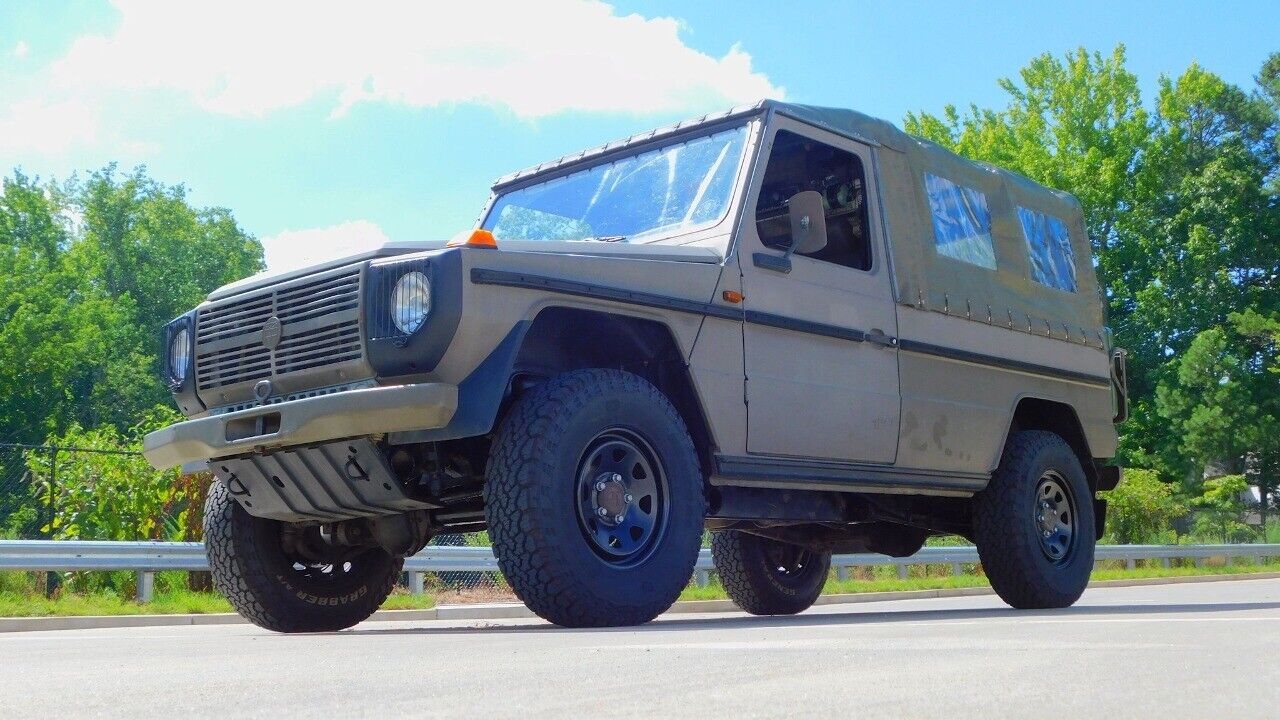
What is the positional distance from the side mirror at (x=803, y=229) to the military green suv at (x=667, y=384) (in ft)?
0.05

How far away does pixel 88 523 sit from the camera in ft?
45.9

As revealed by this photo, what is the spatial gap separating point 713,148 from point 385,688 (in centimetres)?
458

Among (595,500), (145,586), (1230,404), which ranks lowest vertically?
(145,586)

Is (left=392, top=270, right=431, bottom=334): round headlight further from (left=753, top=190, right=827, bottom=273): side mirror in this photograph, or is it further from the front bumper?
(left=753, top=190, right=827, bottom=273): side mirror

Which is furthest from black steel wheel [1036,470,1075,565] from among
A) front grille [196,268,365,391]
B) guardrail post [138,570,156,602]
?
guardrail post [138,570,156,602]

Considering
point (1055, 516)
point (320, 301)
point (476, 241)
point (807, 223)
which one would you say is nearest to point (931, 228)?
point (807, 223)

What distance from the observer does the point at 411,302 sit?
A: 5621mm

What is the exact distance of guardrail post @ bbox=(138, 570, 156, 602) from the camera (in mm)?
12016

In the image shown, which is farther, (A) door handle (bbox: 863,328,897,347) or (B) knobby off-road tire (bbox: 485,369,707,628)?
(A) door handle (bbox: 863,328,897,347)

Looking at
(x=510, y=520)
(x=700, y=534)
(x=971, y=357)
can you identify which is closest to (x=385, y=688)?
(x=510, y=520)

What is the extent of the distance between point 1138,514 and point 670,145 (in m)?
20.5

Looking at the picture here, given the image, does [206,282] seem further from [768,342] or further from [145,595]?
[768,342]

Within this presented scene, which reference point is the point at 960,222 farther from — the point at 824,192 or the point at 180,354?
the point at 180,354

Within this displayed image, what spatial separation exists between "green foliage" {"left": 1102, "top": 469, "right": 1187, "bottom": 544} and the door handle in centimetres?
1869
